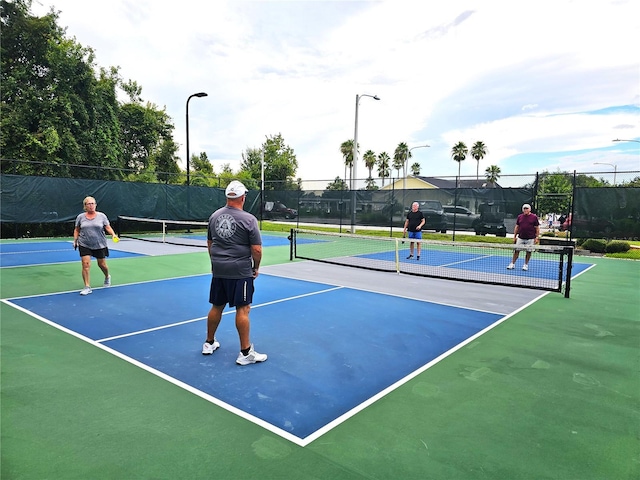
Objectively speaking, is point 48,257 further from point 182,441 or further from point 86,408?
point 182,441

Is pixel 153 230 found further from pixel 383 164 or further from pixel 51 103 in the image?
pixel 383 164

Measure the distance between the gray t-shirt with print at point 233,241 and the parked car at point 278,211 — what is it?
18.7 metres

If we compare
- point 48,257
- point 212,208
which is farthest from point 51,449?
point 212,208

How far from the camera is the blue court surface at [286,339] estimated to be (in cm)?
341

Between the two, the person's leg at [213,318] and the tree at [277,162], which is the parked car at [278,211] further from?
the tree at [277,162]

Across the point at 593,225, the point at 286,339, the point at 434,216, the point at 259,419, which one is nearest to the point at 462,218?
the point at 434,216

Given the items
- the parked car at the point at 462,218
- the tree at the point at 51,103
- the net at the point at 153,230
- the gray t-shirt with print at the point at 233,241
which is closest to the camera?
the gray t-shirt with print at the point at 233,241

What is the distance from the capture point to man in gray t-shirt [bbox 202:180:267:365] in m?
3.99

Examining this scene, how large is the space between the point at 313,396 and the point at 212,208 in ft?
65.5

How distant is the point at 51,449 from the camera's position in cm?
267

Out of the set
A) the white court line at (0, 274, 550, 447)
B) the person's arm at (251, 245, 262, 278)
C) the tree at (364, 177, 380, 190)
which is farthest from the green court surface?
the tree at (364, 177, 380, 190)

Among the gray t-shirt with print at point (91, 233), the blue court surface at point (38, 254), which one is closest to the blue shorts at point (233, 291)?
the gray t-shirt with print at point (91, 233)

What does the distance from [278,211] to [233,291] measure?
Answer: 1987cm

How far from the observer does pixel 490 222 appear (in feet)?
55.0
